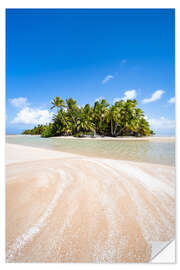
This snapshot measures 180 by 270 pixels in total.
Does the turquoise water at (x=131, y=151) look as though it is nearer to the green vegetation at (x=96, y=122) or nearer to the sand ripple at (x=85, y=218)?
the sand ripple at (x=85, y=218)

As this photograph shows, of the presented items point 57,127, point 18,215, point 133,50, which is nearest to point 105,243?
point 18,215

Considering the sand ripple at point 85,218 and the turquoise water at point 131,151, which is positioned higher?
the turquoise water at point 131,151

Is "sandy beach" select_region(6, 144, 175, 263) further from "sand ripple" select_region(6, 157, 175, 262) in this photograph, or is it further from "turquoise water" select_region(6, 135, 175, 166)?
"turquoise water" select_region(6, 135, 175, 166)

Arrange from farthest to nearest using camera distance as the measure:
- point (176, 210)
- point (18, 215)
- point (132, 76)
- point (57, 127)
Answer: point (57, 127) < point (132, 76) < point (176, 210) < point (18, 215)

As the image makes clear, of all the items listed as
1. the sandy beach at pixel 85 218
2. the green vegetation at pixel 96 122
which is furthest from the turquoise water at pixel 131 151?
the green vegetation at pixel 96 122

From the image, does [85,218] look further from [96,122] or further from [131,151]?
[96,122]

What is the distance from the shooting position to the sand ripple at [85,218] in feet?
2.77

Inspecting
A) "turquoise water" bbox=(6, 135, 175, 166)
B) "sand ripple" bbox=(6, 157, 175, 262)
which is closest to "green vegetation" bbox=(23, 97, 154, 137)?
"turquoise water" bbox=(6, 135, 175, 166)

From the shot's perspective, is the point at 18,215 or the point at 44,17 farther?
the point at 44,17

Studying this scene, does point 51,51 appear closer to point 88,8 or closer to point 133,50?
point 88,8

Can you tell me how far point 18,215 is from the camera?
1026mm

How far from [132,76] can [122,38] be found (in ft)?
1.67

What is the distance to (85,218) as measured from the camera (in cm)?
98
